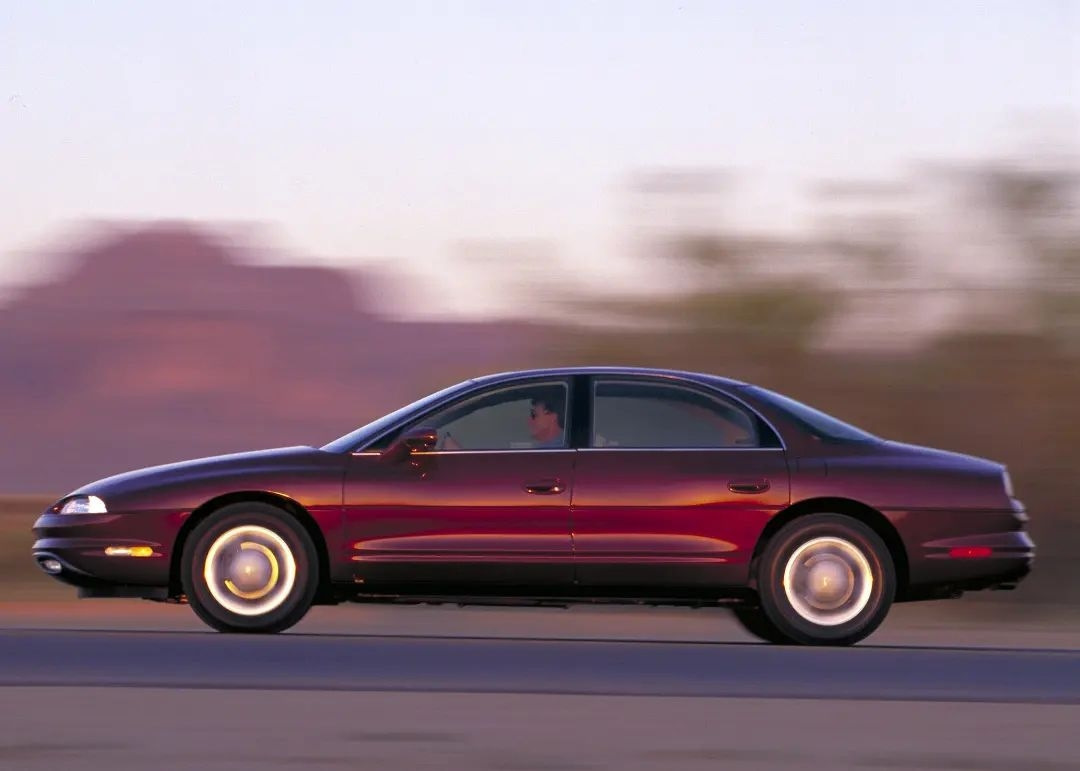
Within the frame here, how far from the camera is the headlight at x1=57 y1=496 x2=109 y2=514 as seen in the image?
10.8m

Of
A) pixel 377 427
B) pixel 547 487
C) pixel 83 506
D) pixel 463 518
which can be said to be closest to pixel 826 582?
pixel 547 487

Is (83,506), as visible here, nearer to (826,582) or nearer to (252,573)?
(252,573)

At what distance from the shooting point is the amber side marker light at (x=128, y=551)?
1071 cm

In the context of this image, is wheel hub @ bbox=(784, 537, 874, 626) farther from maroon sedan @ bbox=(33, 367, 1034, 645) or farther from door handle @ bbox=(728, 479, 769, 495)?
door handle @ bbox=(728, 479, 769, 495)

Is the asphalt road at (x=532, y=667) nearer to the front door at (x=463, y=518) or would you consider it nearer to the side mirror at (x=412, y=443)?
the front door at (x=463, y=518)

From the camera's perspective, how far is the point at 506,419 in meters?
11.0

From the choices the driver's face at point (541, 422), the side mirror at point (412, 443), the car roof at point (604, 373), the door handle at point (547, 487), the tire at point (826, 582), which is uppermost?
the car roof at point (604, 373)

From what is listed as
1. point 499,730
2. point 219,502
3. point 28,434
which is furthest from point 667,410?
point 28,434

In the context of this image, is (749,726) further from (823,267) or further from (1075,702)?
(823,267)

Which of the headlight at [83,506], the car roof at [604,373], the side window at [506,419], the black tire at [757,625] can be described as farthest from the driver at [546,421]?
the headlight at [83,506]

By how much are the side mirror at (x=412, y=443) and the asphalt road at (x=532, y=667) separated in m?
0.97

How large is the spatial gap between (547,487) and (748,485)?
104cm

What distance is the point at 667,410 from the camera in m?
11.0

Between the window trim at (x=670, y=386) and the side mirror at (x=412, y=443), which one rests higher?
the window trim at (x=670, y=386)
